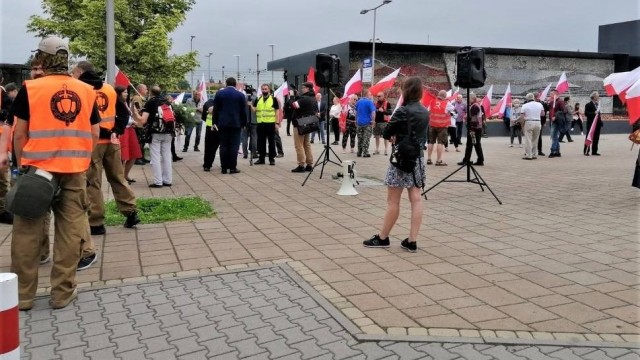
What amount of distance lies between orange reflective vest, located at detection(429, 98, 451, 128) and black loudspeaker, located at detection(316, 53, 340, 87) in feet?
11.3

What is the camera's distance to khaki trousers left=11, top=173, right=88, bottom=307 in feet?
14.9

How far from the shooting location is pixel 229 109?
1262 cm

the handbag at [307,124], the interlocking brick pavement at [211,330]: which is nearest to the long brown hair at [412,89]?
the interlocking brick pavement at [211,330]

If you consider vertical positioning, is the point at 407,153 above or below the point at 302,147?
above

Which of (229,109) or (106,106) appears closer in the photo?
(106,106)

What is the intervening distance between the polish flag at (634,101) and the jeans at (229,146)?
759cm

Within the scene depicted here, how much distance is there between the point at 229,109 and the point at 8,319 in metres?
10.8

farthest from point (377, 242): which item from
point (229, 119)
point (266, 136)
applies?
point (266, 136)

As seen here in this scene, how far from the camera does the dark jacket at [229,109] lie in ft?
41.3

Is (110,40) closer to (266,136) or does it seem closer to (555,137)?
(266,136)

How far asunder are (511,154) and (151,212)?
13.7 metres

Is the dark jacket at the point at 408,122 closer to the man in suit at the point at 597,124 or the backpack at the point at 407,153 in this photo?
the backpack at the point at 407,153

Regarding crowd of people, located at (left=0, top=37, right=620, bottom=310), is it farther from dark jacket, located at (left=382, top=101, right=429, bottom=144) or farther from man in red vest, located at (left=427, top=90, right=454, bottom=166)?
man in red vest, located at (left=427, top=90, right=454, bottom=166)

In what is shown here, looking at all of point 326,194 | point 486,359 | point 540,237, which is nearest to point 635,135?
point 540,237
